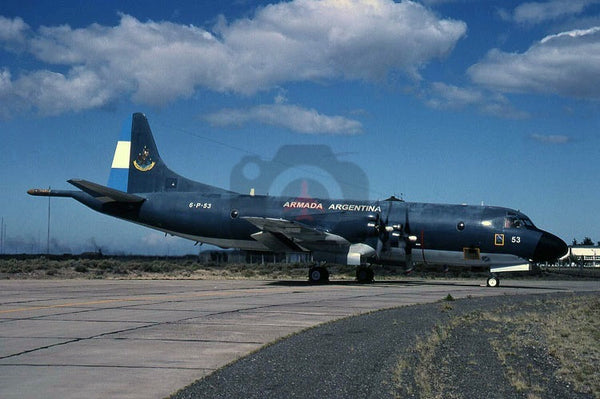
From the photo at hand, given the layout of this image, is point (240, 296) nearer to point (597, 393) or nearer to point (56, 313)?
point (56, 313)

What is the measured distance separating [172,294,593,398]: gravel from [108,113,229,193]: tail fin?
986 inches

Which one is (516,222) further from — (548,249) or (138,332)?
(138,332)

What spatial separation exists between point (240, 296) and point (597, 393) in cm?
1650

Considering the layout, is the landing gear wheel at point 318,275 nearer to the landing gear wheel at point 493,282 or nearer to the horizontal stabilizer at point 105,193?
the landing gear wheel at point 493,282

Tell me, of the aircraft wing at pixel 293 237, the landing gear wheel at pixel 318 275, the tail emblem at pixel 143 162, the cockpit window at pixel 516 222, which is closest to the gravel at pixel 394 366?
the aircraft wing at pixel 293 237

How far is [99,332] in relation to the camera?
14.0m

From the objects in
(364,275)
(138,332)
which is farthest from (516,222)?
(138,332)

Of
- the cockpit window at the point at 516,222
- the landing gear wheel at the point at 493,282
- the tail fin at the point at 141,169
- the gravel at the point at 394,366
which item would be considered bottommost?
the gravel at the point at 394,366

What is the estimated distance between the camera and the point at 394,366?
1034 centimetres

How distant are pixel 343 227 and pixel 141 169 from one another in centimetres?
1375

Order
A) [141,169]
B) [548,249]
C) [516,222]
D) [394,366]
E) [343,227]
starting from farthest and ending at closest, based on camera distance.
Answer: [141,169] → [343,227] → [516,222] → [548,249] → [394,366]

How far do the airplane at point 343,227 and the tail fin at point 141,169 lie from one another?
60 centimetres

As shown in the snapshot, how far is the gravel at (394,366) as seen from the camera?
28.4 feet

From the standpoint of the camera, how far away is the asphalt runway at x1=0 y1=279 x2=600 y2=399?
919 cm
